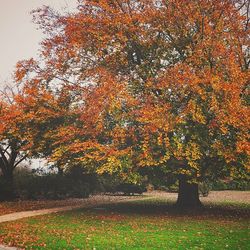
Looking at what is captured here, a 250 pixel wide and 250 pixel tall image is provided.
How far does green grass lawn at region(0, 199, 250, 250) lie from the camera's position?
9.98 m

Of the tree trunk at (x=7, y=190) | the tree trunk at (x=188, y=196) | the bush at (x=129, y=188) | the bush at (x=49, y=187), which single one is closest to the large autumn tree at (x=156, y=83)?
the tree trunk at (x=188, y=196)

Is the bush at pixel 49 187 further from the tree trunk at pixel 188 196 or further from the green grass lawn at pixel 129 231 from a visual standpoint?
the tree trunk at pixel 188 196

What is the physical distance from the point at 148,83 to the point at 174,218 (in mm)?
6212

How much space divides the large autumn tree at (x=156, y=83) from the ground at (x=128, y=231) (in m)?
2.06

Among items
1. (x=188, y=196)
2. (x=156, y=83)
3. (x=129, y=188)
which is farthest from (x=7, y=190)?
(x=156, y=83)

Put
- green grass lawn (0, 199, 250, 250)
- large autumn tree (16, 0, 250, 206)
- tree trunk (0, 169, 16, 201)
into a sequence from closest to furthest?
1. green grass lawn (0, 199, 250, 250)
2. large autumn tree (16, 0, 250, 206)
3. tree trunk (0, 169, 16, 201)

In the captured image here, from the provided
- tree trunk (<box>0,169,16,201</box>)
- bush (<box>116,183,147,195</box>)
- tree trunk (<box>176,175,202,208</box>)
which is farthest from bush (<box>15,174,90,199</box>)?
tree trunk (<box>176,175,202,208</box>)

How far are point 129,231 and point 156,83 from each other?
725cm

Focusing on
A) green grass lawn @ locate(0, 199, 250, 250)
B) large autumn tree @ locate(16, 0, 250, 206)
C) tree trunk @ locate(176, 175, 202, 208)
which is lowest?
green grass lawn @ locate(0, 199, 250, 250)

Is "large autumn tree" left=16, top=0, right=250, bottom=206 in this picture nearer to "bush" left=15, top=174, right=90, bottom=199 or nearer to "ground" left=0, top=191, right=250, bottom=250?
"ground" left=0, top=191, right=250, bottom=250

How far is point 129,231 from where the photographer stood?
1230 centimetres

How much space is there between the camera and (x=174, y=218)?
1609 centimetres

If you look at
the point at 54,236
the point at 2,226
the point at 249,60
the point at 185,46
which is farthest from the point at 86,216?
the point at 249,60

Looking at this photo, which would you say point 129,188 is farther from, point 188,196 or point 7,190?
point 188,196
